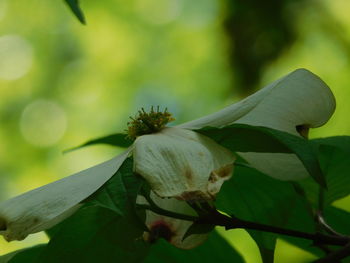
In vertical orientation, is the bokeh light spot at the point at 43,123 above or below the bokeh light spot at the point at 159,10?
below

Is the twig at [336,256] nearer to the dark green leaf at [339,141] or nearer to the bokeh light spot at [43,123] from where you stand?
the dark green leaf at [339,141]

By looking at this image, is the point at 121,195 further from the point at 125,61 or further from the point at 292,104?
the point at 125,61

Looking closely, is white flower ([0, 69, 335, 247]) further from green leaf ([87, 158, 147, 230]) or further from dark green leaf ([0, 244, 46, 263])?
dark green leaf ([0, 244, 46, 263])

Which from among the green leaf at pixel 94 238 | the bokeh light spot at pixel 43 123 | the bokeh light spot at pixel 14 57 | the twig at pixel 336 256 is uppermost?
the bokeh light spot at pixel 14 57

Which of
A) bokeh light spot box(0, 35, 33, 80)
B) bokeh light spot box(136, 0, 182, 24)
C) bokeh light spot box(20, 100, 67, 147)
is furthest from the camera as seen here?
bokeh light spot box(136, 0, 182, 24)

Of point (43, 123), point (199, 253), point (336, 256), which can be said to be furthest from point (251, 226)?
point (43, 123)

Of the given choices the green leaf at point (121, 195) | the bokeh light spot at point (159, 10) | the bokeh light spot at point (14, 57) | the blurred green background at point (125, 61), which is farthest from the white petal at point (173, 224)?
the bokeh light spot at point (159, 10)

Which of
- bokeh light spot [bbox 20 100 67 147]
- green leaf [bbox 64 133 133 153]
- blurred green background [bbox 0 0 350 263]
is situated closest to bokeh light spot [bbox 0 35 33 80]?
blurred green background [bbox 0 0 350 263]
